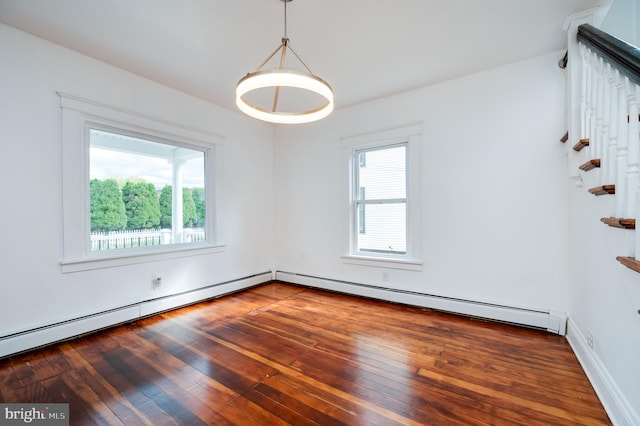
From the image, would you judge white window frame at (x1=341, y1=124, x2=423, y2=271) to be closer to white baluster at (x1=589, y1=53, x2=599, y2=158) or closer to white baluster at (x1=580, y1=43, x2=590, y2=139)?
white baluster at (x1=580, y1=43, x2=590, y2=139)

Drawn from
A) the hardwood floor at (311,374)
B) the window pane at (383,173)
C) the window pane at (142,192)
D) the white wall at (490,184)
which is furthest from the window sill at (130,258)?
the window pane at (383,173)

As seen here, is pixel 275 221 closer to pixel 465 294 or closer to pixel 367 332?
pixel 367 332

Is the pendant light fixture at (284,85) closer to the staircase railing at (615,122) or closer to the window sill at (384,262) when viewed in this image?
the staircase railing at (615,122)

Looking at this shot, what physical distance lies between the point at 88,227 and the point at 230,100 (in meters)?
2.25

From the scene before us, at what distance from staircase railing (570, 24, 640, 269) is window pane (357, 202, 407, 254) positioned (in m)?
1.97

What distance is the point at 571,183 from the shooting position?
2.52 metres

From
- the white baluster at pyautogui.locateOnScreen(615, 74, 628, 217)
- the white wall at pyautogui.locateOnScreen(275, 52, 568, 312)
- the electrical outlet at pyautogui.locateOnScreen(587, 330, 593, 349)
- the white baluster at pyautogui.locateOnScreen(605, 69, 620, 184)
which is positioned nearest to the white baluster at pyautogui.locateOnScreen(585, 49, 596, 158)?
the white baluster at pyautogui.locateOnScreen(605, 69, 620, 184)

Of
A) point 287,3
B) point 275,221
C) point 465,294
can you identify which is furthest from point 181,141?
point 465,294

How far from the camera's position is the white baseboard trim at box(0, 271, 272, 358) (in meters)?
2.32

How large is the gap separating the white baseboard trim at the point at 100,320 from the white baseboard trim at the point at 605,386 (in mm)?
3851

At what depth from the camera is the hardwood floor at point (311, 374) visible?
1.64 m

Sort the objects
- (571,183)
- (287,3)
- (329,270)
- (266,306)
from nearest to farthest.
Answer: (287,3), (571,183), (266,306), (329,270)

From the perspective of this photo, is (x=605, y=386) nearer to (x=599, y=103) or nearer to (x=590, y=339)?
(x=590, y=339)

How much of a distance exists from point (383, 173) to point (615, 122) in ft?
8.04
